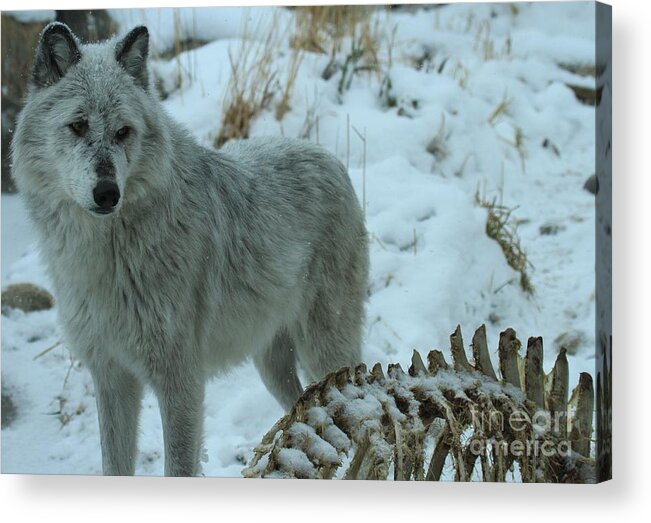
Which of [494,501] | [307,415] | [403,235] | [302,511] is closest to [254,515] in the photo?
[302,511]

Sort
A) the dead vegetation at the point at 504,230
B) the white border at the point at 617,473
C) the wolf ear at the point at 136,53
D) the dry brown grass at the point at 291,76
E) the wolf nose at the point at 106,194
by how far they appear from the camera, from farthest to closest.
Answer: the dry brown grass at the point at 291,76 → the dead vegetation at the point at 504,230 → the white border at the point at 617,473 → the wolf ear at the point at 136,53 → the wolf nose at the point at 106,194

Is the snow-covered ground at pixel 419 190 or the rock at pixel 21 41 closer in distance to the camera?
the snow-covered ground at pixel 419 190

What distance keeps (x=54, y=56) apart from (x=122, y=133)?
0.37 meters

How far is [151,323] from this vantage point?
3.54 meters

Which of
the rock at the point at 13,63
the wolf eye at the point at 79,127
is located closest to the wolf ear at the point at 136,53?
the wolf eye at the point at 79,127

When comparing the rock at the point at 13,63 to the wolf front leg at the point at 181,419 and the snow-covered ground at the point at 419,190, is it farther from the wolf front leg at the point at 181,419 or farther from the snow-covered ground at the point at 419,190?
the wolf front leg at the point at 181,419

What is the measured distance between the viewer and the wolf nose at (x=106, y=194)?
3.26 meters

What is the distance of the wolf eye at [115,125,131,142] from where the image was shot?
3.41 meters

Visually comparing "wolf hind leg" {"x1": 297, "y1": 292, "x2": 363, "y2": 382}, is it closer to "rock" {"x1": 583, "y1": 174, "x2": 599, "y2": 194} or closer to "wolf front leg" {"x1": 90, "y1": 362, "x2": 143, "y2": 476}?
"wolf front leg" {"x1": 90, "y1": 362, "x2": 143, "y2": 476}

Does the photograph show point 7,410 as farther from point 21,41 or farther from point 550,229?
point 550,229

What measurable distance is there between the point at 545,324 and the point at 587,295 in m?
0.23

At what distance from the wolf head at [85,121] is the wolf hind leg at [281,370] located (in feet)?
3.47

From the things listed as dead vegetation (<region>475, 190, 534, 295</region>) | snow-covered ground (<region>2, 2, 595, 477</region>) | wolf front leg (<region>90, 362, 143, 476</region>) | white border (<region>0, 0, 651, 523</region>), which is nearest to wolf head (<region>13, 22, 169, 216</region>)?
snow-covered ground (<region>2, 2, 595, 477</region>)

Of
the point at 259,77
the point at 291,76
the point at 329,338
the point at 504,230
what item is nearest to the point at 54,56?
the point at 259,77
